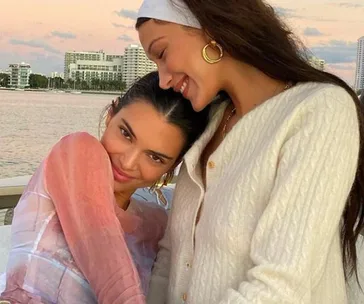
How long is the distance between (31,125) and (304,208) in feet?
54.5

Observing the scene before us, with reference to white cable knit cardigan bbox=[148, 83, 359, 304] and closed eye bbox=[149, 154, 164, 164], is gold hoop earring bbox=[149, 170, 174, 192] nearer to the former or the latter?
closed eye bbox=[149, 154, 164, 164]

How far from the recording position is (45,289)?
1.31 meters

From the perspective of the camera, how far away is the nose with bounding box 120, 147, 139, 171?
1533 millimetres

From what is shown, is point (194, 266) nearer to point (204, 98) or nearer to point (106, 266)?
point (106, 266)

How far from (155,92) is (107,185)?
321 millimetres

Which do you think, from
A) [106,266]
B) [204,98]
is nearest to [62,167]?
[106,266]

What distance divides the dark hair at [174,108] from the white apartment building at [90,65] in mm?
1325

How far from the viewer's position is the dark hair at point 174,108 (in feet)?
5.18

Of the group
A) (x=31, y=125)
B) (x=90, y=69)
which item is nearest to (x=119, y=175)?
(x=90, y=69)

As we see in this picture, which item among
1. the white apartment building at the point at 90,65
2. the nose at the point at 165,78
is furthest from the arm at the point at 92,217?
the white apartment building at the point at 90,65

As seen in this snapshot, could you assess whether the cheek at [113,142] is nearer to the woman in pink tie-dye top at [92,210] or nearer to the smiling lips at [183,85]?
the woman in pink tie-dye top at [92,210]

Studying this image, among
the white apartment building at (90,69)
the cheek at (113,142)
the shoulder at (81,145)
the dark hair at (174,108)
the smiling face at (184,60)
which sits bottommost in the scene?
the white apartment building at (90,69)

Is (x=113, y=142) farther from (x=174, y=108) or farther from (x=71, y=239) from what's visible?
(x=71, y=239)

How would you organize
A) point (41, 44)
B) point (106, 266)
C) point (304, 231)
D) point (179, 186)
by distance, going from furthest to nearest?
point (41, 44) < point (179, 186) < point (106, 266) < point (304, 231)
